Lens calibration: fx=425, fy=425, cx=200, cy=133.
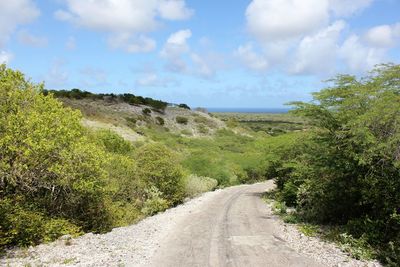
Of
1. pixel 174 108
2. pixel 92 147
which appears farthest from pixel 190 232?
pixel 174 108

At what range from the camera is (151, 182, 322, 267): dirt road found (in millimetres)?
14493

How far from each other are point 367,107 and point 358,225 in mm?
4985

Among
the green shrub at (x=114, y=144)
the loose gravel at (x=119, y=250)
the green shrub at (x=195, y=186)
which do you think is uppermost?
the green shrub at (x=114, y=144)

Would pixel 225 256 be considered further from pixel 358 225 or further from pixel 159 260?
pixel 358 225

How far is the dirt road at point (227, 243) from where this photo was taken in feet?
47.5

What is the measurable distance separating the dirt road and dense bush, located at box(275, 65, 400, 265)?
2.96 meters

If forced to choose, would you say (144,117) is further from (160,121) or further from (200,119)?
(200,119)

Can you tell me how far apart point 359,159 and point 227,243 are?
610 cm

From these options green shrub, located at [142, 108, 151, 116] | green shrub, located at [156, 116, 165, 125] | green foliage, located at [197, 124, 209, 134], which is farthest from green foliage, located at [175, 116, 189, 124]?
green shrub, located at [142, 108, 151, 116]

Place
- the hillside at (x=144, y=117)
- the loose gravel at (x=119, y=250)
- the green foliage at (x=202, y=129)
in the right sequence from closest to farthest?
the loose gravel at (x=119, y=250) → the hillside at (x=144, y=117) → the green foliage at (x=202, y=129)

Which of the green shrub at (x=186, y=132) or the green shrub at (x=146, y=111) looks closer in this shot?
the green shrub at (x=186, y=132)

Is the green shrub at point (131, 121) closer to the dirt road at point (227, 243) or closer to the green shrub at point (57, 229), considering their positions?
the dirt road at point (227, 243)

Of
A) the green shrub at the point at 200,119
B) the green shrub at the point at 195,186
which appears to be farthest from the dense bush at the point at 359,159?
the green shrub at the point at 200,119

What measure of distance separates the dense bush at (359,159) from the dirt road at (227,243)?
2.96m
